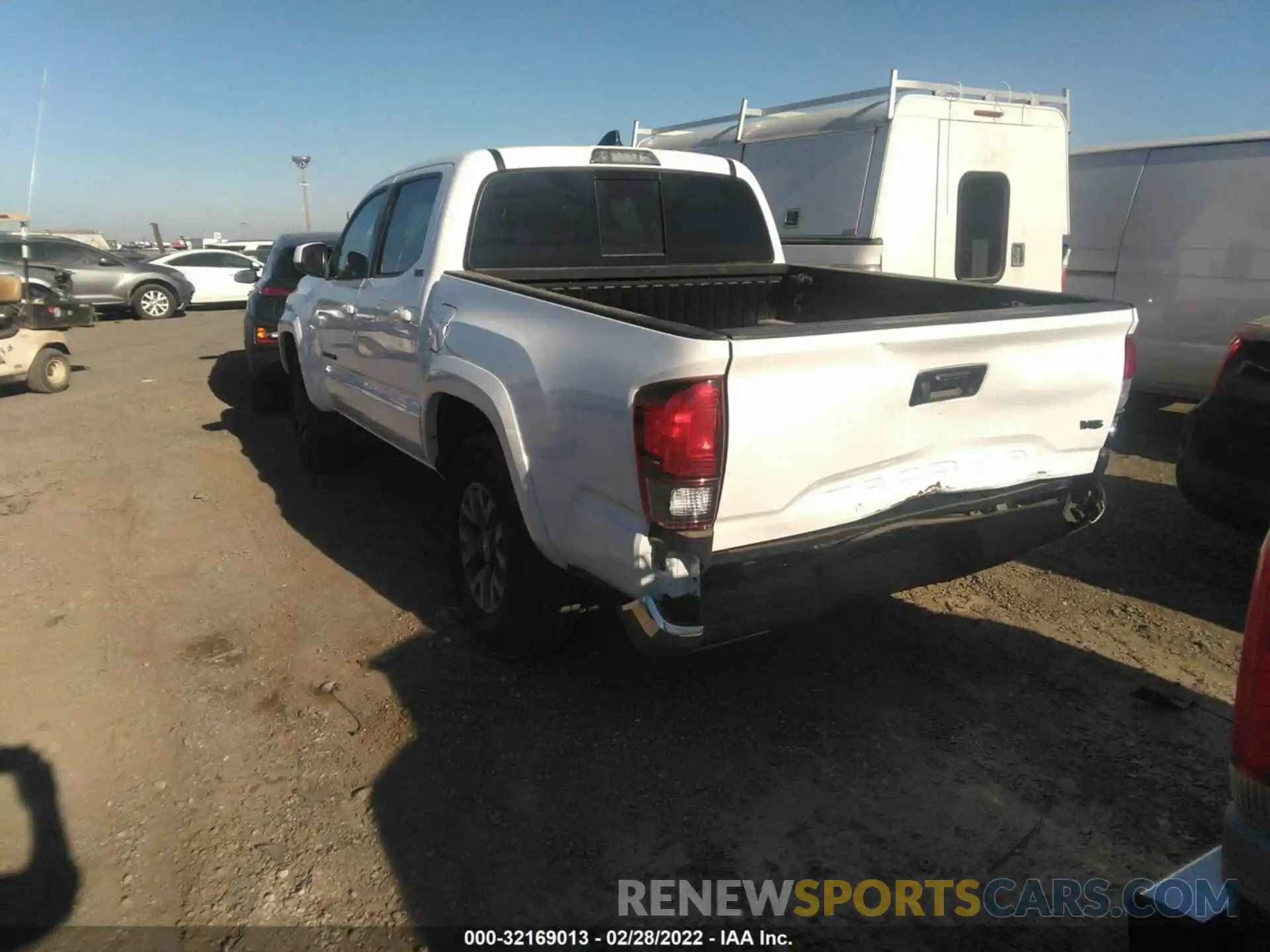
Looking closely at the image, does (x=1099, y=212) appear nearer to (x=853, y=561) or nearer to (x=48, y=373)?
(x=853, y=561)

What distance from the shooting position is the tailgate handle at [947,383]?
2869 millimetres

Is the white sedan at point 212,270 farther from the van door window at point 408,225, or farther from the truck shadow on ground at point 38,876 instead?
A: the truck shadow on ground at point 38,876

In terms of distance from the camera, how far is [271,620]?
427 centimetres

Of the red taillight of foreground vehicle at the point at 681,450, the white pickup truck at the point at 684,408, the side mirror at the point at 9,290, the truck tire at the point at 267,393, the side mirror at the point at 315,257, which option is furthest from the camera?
the side mirror at the point at 9,290

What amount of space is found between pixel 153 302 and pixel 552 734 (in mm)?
18724

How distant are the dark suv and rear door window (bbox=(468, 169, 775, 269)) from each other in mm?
16231

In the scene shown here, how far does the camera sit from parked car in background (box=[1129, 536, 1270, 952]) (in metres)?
1.38

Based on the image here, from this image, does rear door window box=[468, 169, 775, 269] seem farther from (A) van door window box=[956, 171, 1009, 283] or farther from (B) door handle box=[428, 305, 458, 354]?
(A) van door window box=[956, 171, 1009, 283]

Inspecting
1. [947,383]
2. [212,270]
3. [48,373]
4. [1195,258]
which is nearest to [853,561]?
[947,383]

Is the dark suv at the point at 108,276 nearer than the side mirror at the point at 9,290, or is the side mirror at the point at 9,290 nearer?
the side mirror at the point at 9,290

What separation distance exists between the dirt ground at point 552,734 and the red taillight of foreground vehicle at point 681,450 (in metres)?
1.00

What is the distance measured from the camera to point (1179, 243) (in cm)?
704

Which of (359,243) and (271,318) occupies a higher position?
(359,243)

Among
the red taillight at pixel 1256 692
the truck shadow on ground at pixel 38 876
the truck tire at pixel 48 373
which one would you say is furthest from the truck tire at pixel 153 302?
Result: the red taillight at pixel 1256 692
